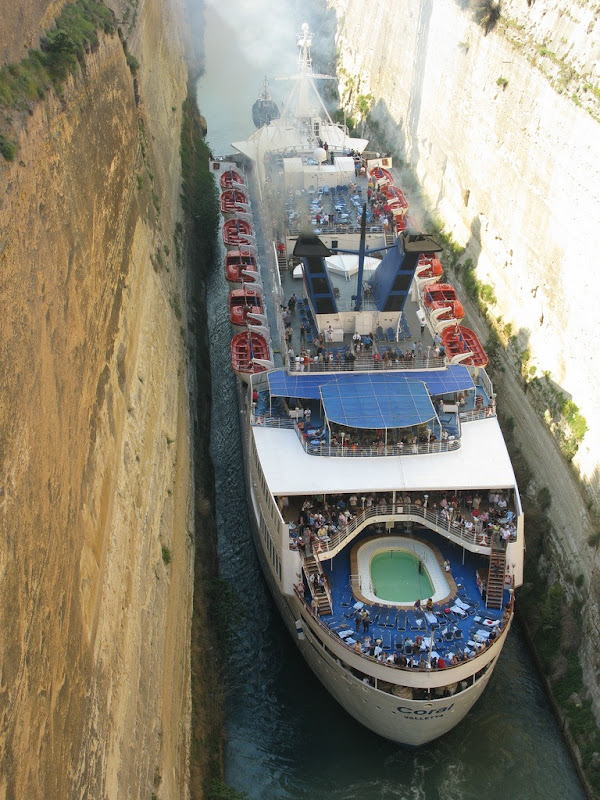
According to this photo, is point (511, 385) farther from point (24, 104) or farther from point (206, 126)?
point (206, 126)

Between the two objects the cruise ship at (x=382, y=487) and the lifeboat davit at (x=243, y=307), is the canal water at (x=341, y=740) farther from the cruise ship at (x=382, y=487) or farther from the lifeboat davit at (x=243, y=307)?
the lifeboat davit at (x=243, y=307)

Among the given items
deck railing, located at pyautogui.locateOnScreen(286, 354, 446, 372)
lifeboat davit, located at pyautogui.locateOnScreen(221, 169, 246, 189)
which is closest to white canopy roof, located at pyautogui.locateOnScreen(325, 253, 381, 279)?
deck railing, located at pyautogui.locateOnScreen(286, 354, 446, 372)

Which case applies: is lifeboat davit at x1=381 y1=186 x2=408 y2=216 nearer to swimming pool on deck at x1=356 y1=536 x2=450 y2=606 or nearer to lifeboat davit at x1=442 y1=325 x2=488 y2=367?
lifeboat davit at x1=442 y1=325 x2=488 y2=367

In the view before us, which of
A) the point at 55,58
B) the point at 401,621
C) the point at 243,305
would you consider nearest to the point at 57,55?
the point at 55,58

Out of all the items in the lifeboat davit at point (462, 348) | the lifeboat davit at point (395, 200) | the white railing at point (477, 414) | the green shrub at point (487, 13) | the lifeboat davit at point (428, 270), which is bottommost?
the white railing at point (477, 414)

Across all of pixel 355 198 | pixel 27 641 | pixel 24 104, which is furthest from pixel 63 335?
pixel 355 198

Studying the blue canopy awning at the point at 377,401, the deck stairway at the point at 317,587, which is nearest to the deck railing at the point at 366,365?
the blue canopy awning at the point at 377,401

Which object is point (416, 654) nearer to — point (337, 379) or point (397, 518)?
point (397, 518)
